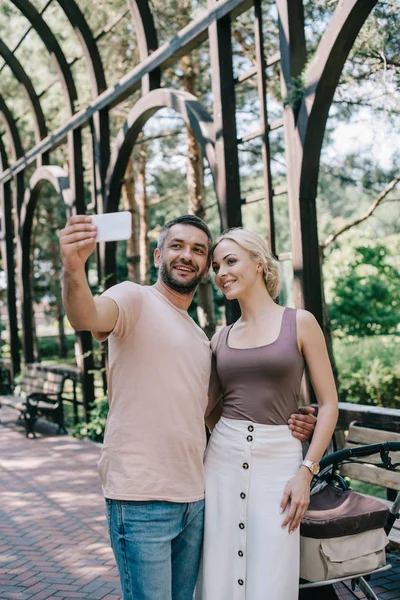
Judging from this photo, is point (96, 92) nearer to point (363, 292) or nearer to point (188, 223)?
point (188, 223)

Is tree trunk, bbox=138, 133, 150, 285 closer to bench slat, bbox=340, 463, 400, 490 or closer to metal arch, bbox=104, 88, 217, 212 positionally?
metal arch, bbox=104, 88, 217, 212

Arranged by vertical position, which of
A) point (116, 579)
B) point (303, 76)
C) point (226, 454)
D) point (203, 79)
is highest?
point (203, 79)

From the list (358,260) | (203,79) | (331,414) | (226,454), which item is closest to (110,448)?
(226,454)

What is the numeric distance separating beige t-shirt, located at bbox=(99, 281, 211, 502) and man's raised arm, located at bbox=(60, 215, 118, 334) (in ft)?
0.25

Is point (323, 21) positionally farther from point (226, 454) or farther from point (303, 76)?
point (226, 454)

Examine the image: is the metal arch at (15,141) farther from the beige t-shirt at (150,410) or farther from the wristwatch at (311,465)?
the wristwatch at (311,465)

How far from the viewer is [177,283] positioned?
238 centimetres

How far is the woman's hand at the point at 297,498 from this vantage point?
2.20 meters

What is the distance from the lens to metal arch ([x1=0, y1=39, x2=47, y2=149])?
410 inches

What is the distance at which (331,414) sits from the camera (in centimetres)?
232

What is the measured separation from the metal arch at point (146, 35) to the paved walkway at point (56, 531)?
418 centimetres

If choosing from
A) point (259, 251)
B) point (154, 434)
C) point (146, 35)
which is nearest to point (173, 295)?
point (259, 251)

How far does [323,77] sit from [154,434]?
329 cm

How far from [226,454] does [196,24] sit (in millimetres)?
4943
